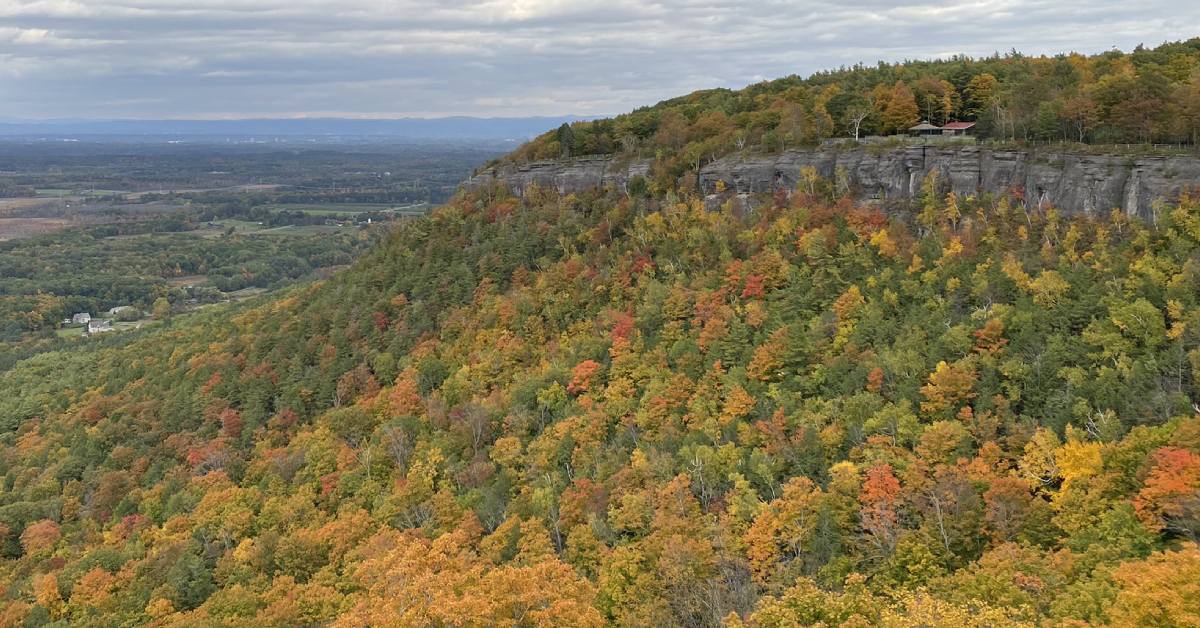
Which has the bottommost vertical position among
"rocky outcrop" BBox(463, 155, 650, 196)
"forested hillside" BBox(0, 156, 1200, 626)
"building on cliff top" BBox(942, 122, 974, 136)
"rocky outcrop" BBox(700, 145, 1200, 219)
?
"forested hillside" BBox(0, 156, 1200, 626)

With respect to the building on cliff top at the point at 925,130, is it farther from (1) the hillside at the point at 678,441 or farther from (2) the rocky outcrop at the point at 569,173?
(2) the rocky outcrop at the point at 569,173

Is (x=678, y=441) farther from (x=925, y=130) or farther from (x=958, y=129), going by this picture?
(x=925, y=130)

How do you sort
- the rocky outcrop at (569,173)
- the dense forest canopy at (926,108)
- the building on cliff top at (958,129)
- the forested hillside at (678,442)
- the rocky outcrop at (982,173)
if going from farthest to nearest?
1. the rocky outcrop at (569,173)
2. the building on cliff top at (958,129)
3. the dense forest canopy at (926,108)
4. the rocky outcrop at (982,173)
5. the forested hillside at (678,442)

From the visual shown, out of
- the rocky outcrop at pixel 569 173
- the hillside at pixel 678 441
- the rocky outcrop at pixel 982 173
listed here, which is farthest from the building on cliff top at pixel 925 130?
the rocky outcrop at pixel 569 173

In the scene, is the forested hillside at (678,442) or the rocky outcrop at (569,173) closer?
the forested hillside at (678,442)

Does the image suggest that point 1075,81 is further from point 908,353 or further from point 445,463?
point 445,463

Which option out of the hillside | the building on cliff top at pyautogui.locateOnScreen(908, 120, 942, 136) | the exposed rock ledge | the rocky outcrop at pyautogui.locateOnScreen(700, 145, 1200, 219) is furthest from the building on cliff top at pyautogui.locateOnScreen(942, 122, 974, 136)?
the hillside

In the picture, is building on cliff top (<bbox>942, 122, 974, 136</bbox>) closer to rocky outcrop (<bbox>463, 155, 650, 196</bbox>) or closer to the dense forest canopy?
the dense forest canopy
